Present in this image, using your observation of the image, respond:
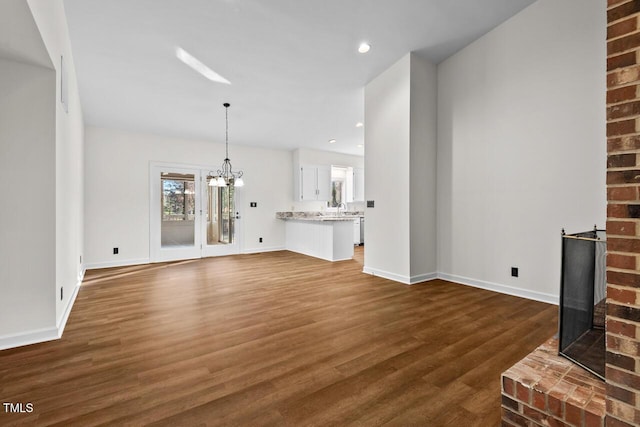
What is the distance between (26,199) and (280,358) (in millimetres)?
2355

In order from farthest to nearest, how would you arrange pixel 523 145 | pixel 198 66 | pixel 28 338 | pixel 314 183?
pixel 314 183
pixel 198 66
pixel 523 145
pixel 28 338

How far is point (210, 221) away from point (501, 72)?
609 centimetres

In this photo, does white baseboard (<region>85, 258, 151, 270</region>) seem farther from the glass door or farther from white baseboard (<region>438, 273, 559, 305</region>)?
white baseboard (<region>438, 273, 559, 305</region>)

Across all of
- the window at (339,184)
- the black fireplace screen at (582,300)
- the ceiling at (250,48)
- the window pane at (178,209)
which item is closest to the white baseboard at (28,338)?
the ceiling at (250,48)

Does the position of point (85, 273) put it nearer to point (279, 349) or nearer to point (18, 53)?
point (18, 53)

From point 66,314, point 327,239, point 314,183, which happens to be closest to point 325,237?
point 327,239

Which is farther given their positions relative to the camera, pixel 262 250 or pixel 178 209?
pixel 262 250

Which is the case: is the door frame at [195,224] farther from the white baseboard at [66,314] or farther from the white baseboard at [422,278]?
the white baseboard at [422,278]

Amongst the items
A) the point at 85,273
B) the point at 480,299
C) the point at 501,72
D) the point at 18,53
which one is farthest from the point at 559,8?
the point at 85,273

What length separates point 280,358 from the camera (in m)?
1.99

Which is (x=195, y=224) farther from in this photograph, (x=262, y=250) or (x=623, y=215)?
(x=623, y=215)

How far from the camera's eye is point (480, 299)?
319 cm

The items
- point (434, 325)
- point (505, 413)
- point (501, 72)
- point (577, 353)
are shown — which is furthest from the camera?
point (501, 72)

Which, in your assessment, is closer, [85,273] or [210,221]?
[85,273]
